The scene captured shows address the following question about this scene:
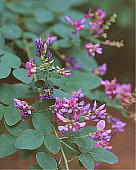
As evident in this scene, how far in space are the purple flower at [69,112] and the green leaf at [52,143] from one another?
37 mm

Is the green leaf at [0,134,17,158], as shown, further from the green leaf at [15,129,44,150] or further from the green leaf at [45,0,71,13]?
the green leaf at [45,0,71,13]

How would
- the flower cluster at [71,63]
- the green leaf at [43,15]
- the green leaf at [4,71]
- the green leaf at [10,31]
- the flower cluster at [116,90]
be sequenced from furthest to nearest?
the green leaf at [43,15] → the flower cluster at [71,63] → the green leaf at [10,31] → the flower cluster at [116,90] → the green leaf at [4,71]

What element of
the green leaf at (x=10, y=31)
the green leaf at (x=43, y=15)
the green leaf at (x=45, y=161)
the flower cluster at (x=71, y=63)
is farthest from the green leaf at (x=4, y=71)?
the green leaf at (x=43, y=15)

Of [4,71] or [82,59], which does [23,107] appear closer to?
[4,71]

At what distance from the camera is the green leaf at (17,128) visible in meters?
0.83

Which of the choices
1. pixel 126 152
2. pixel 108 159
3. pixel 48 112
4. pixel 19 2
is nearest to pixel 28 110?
pixel 48 112

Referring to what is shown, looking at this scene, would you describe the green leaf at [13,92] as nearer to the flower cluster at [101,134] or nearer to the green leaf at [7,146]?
the green leaf at [7,146]

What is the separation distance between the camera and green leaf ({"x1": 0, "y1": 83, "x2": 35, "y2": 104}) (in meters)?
0.93

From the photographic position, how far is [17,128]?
33.2 inches

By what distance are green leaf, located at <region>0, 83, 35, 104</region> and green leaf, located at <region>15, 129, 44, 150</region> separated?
0.17 metres

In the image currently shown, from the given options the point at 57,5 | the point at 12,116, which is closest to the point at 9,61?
the point at 12,116

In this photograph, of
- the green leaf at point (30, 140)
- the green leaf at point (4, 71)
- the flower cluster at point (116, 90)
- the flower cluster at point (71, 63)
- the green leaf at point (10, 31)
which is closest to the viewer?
the green leaf at point (30, 140)

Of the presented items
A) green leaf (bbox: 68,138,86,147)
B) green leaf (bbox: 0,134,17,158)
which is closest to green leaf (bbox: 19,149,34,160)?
green leaf (bbox: 0,134,17,158)

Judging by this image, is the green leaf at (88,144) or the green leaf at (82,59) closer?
the green leaf at (88,144)
